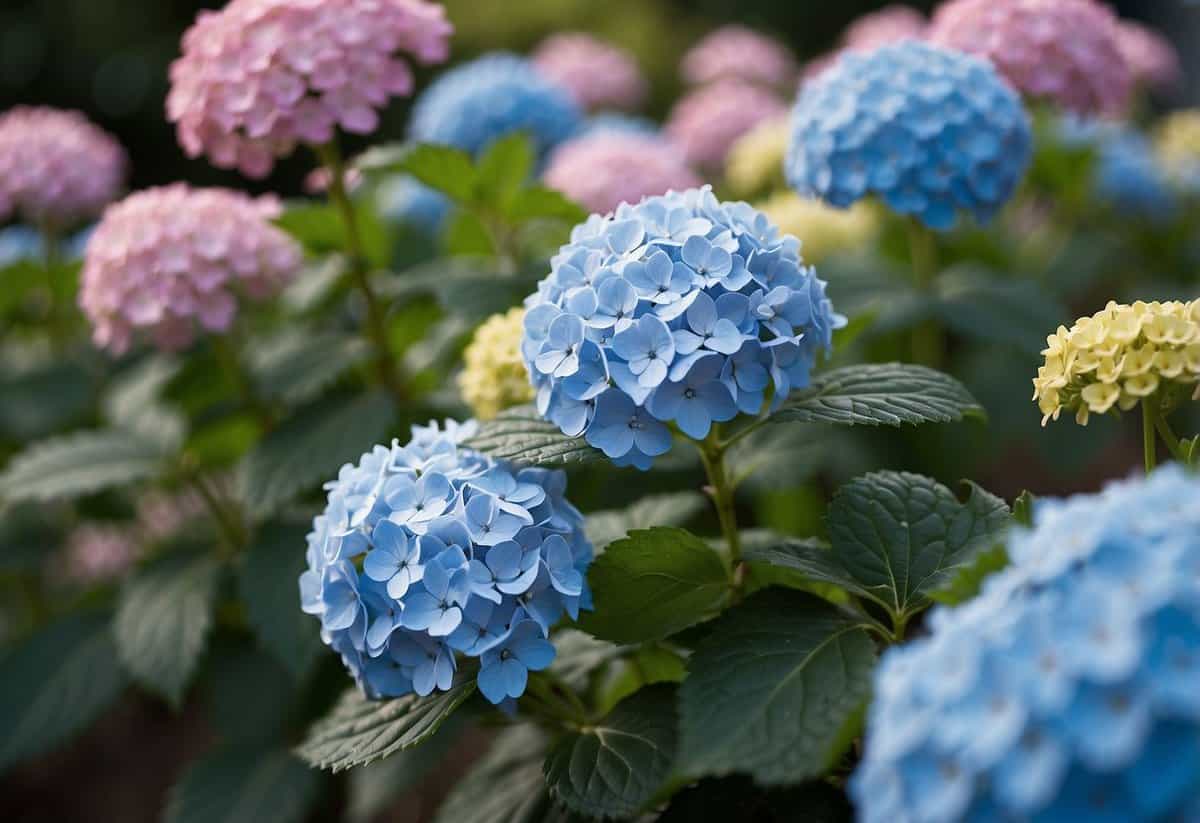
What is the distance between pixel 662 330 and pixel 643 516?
1.85 ft

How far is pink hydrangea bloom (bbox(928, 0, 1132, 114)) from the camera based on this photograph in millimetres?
2002

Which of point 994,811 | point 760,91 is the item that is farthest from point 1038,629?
point 760,91

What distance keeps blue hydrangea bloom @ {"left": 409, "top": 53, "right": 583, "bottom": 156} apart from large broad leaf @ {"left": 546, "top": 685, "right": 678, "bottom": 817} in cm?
190

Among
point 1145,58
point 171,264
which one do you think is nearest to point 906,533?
point 171,264

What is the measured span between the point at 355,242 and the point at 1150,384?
1.34 meters

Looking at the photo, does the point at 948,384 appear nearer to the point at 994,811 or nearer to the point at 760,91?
the point at 994,811

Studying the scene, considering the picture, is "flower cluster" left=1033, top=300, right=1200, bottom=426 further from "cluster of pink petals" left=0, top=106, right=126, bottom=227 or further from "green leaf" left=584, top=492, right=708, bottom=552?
"cluster of pink petals" left=0, top=106, right=126, bottom=227

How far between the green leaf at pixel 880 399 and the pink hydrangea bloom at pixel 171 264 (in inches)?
40.2

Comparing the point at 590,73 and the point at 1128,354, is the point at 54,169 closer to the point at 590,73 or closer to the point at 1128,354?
the point at 590,73

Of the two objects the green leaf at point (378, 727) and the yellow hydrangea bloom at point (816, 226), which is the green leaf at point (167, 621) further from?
the yellow hydrangea bloom at point (816, 226)

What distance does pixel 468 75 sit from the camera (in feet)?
10.5

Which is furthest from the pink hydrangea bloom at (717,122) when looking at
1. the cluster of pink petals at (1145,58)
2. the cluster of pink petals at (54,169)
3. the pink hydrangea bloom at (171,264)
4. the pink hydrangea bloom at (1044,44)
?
the pink hydrangea bloom at (171,264)

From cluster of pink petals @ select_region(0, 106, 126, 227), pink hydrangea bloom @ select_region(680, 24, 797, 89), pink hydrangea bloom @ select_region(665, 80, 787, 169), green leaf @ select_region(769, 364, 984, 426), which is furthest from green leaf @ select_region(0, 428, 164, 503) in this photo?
pink hydrangea bloom @ select_region(680, 24, 797, 89)

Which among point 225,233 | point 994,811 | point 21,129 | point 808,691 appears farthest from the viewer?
point 21,129
